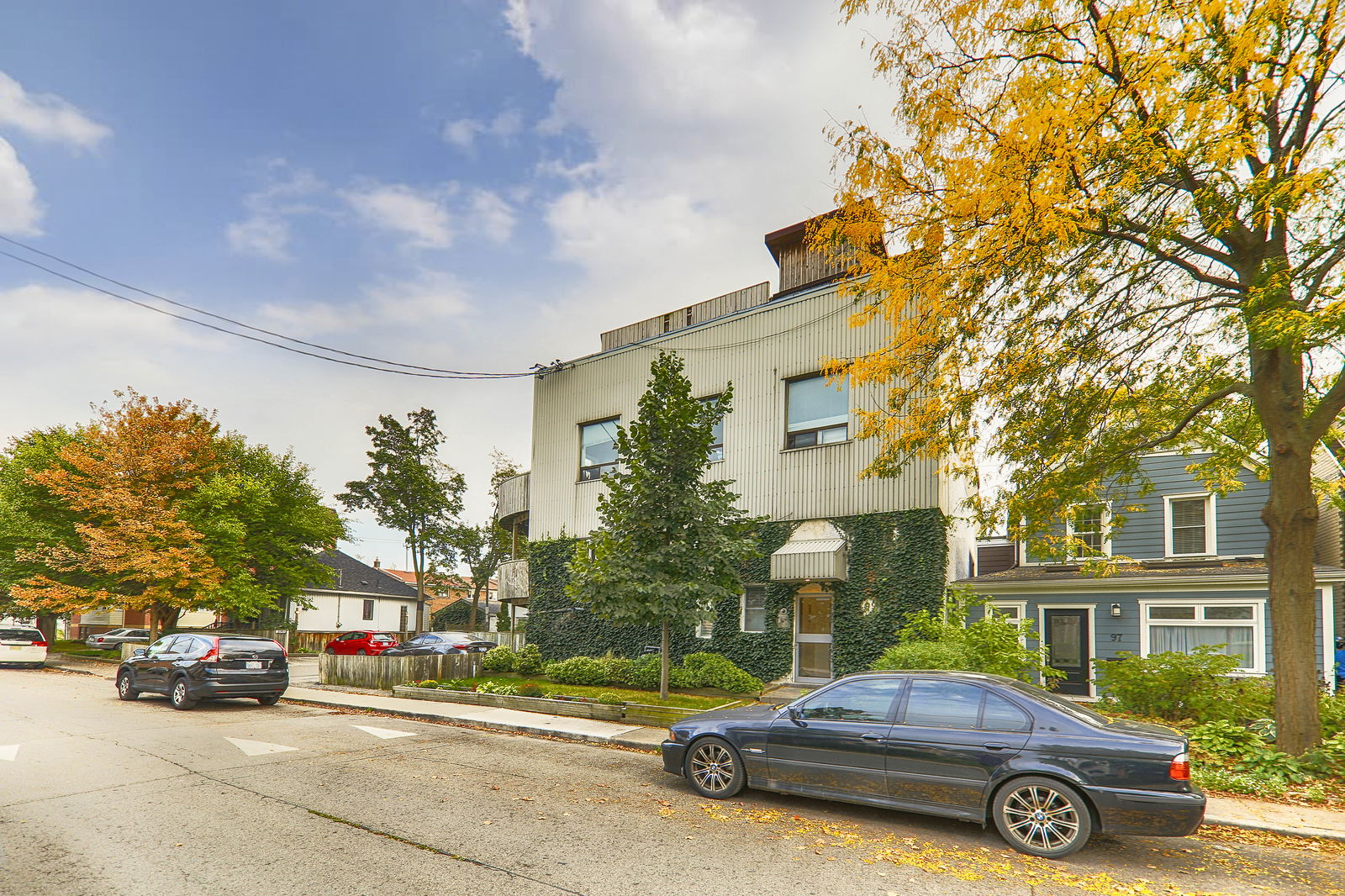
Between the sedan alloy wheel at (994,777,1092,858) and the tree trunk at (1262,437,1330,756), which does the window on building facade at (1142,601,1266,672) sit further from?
the sedan alloy wheel at (994,777,1092,858)

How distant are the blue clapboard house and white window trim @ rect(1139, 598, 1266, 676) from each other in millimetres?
18

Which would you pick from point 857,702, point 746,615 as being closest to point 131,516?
point 746,615

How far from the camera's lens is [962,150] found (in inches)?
380

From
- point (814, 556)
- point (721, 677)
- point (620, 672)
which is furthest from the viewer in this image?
point (620, 672)

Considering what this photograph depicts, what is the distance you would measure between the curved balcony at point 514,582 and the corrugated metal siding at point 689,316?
279 inches

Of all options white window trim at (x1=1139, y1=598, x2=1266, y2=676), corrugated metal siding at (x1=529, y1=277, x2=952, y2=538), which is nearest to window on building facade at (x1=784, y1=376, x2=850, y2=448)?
corrugated metal siding at (x1=529, y1=277, x2=952, y2=538)

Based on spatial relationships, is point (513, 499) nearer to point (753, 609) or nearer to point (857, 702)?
point (753, 609)

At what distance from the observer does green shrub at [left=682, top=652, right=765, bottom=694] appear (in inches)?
627

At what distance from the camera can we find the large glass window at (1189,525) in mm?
17062

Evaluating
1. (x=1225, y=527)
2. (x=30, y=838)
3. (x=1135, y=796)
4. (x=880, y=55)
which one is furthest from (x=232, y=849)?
(x=1225, y=527)

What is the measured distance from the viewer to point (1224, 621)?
1548cm

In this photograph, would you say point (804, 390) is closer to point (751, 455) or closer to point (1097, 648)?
point (751, 455)

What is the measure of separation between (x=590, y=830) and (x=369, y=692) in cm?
1350

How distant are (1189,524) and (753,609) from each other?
10.2 m
